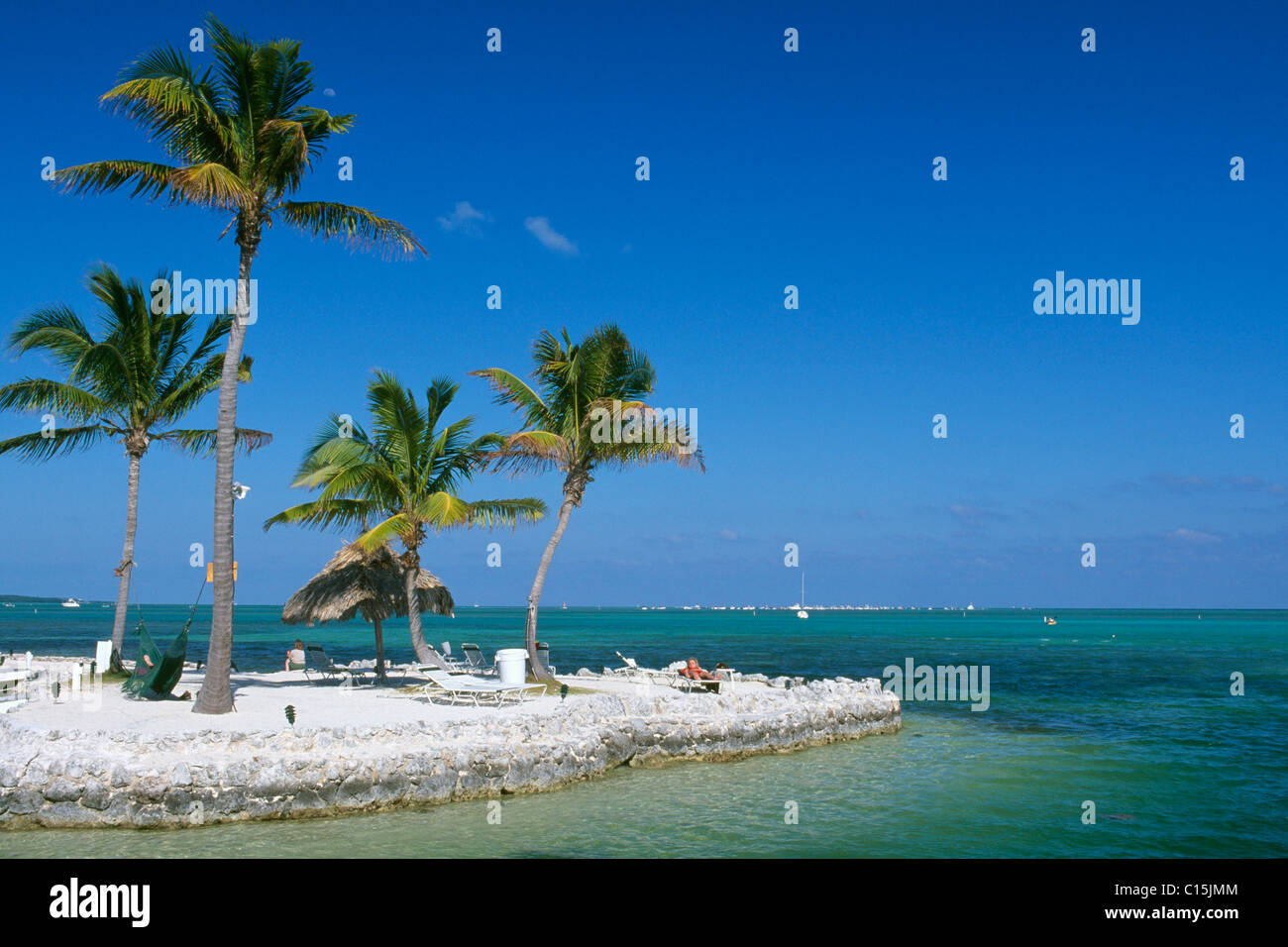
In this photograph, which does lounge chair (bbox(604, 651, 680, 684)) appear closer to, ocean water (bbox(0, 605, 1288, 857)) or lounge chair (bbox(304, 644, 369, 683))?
ocean water (bbox(0, 605, 1288, 857))

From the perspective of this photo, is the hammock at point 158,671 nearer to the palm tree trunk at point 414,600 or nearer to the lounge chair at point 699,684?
the palm tree trunk at point 414,600

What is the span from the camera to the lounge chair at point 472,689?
1566cm

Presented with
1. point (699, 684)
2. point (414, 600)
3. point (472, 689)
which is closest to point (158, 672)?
point (472, 689)

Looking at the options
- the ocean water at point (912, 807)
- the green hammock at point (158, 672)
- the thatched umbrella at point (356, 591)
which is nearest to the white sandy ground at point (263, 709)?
the green hammock at point (158, 672)

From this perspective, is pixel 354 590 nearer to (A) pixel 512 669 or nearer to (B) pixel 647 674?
(A) pixel 512 669

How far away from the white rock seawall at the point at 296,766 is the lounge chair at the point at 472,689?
4.35 ft

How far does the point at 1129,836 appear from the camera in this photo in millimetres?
11867

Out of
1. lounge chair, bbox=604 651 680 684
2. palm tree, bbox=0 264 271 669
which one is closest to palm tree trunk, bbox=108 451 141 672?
palm tree, bbox=0 264 271 669

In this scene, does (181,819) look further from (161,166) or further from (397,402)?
(397,402)

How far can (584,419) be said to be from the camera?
19766 mm

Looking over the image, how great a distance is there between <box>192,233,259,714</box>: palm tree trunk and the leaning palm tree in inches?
248

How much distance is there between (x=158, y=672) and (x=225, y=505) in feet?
12.0

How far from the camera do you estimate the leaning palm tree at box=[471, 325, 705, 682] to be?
19438 mm
